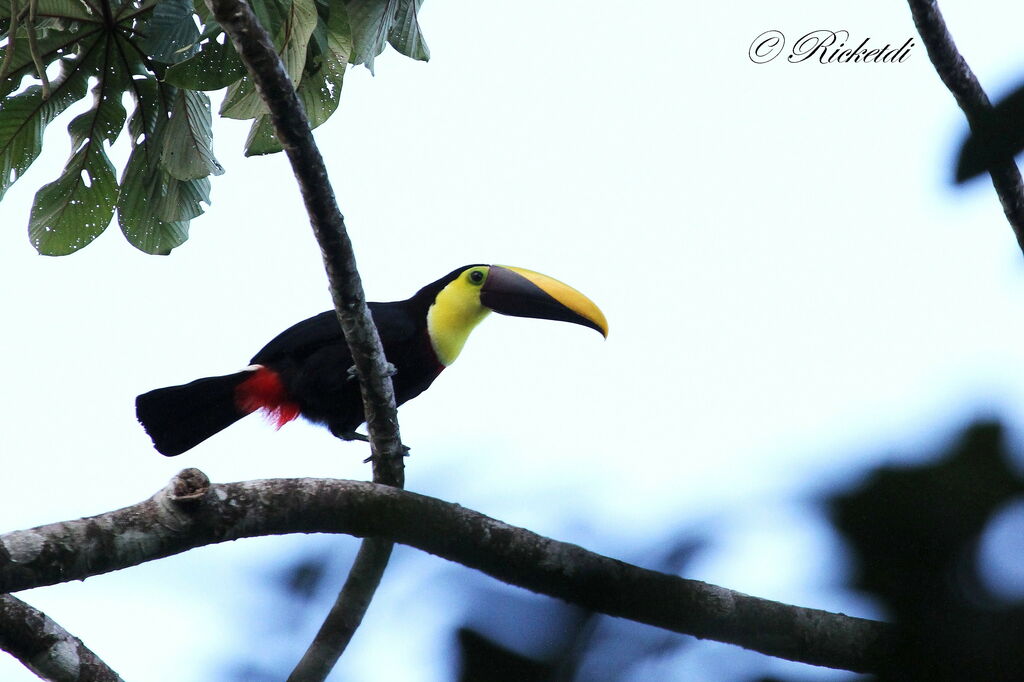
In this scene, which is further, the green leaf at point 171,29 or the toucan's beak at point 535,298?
the toucan's beak at point 535,298

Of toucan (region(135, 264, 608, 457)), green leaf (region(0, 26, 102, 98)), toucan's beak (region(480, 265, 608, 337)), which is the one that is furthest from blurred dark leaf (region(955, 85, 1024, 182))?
toucan's beak (region(480, 265, 608, 337))

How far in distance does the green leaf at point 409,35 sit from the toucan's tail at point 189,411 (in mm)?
1852

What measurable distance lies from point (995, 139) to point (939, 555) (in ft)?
0.75

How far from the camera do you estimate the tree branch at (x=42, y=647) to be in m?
2.10

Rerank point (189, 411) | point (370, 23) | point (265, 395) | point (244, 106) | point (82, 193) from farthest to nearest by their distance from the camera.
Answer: point (265, 395), point (189, 411), point (82, 193), point (244, 106), point (370, 23)

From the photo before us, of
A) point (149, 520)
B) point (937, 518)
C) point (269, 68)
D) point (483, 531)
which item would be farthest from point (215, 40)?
point (937, 518)

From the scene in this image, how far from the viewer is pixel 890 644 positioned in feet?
1.62

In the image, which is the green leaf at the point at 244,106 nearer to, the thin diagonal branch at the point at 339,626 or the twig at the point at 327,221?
the twig at the point at 327,221

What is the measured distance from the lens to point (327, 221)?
2.82m

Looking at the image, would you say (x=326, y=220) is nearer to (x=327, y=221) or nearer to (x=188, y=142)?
(x=327, y=221)

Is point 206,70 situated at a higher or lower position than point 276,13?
lower

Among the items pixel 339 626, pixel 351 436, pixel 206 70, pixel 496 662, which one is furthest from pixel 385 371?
pixel 496 662

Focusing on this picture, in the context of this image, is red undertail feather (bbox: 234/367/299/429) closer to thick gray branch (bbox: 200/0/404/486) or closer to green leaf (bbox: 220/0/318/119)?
thick gray branch (bbox: 200/0/404/486)

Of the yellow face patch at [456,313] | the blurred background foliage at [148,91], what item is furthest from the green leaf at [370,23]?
the yellow face patch at [456,313]
